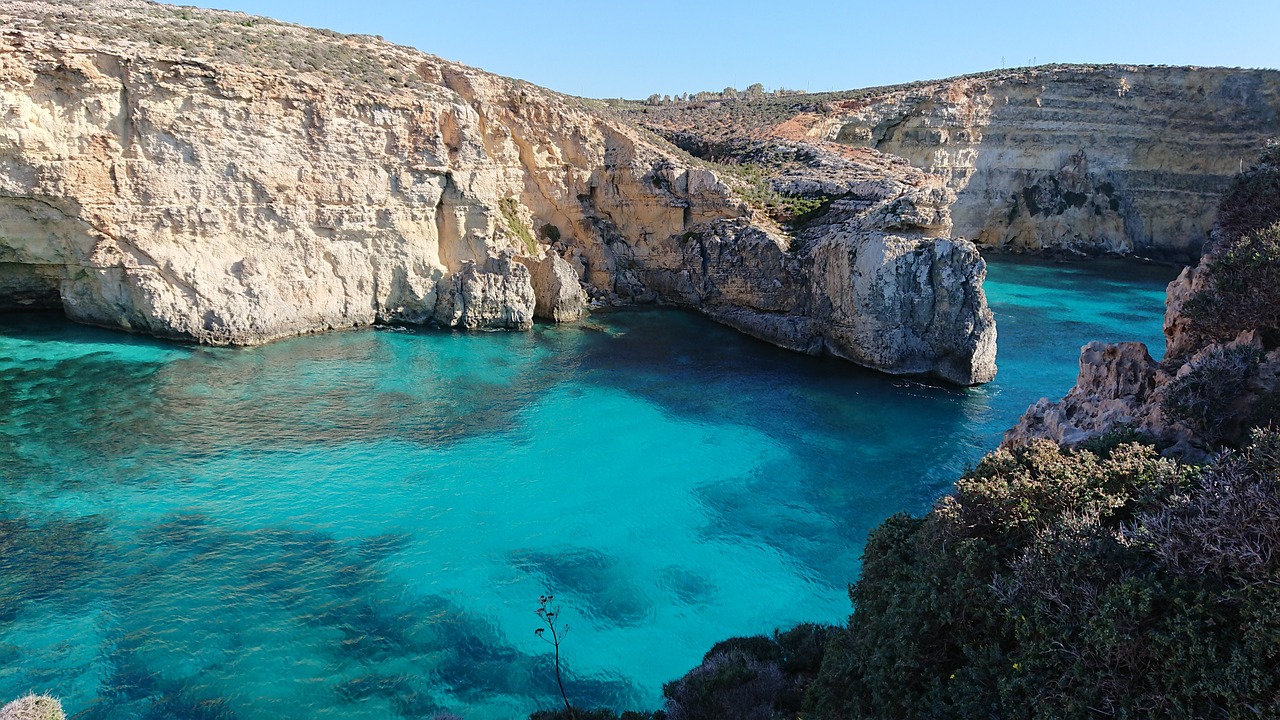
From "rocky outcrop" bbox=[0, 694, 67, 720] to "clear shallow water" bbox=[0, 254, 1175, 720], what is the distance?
5.82ft

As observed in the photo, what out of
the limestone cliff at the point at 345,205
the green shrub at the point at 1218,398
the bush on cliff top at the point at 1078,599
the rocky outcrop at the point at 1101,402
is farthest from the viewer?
the limestone cliff at the point at 345,205

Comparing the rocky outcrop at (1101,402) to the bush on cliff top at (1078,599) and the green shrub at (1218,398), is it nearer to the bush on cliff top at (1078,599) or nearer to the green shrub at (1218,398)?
the green shrub at (1218,398)

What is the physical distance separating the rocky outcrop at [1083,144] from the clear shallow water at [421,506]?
2688 centimetres

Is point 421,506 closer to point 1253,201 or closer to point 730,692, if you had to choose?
point 730,692

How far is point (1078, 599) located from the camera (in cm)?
617

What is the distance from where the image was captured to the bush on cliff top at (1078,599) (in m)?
5.32

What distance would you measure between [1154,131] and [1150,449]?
58608 millimetres

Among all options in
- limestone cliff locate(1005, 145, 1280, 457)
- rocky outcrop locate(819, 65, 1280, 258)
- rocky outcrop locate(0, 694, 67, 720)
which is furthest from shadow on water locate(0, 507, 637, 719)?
rocky outcrop locate(819, 65, 1280, 258)

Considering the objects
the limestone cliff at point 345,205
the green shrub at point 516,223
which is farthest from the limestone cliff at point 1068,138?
the green shrub at point 516,223

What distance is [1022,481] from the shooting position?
749 centimetres

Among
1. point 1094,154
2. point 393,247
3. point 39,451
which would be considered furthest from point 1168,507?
point 1094,154

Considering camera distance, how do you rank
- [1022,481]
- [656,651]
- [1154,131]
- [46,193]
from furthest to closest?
[1154,131], [46,193], [656,651], [1022,481]

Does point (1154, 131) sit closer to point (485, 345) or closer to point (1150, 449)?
point (485, 345)

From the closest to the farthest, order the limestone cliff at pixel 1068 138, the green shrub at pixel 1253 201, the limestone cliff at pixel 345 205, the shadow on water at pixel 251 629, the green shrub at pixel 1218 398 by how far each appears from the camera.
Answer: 1. the green shrub at pixel 1218 398
2. the green shrub at pixel 1253 201
3. the shadow on water at pixel 251 629
4. the limestone cliff at pixel 345 205
5. the limestone cliff at pixel 1068 138
